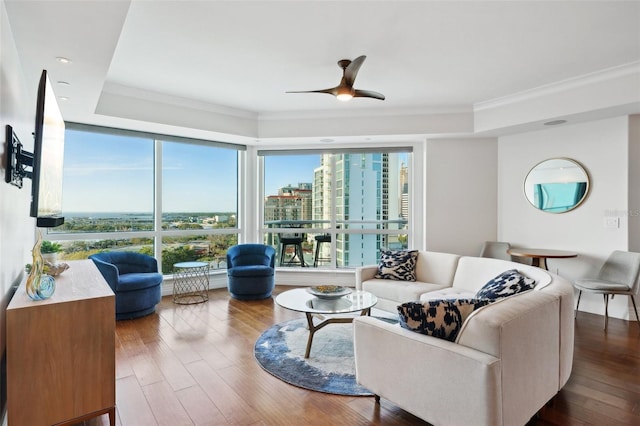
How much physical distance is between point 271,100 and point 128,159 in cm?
224

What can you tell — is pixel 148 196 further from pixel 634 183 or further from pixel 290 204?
pixel 634 183

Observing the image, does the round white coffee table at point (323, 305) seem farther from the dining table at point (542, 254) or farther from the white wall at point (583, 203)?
the white wall at point (583, 203)

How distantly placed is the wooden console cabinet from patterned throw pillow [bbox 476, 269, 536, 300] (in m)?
2.49

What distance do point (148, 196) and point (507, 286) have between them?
15.6 ft

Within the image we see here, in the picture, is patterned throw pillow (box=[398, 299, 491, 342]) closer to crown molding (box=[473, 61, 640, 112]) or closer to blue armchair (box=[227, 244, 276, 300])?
blue armchair (box=[227, 244, 276, 300])

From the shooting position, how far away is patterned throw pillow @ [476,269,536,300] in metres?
2.37

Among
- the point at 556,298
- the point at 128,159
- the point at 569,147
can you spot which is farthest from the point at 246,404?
the point at 569,147

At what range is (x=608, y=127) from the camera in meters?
4.16

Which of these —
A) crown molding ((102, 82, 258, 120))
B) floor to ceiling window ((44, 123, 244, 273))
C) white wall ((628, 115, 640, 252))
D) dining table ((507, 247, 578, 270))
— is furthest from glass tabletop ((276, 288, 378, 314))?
white wall ((628, 115, 640, 252))

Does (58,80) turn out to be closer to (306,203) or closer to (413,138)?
(306,203)

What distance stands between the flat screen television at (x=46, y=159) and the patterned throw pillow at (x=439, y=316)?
2207 mm

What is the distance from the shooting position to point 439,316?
1.93 m

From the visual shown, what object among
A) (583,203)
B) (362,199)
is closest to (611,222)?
(583,203)

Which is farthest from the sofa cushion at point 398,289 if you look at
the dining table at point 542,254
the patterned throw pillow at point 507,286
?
the dining table at point 542,254
